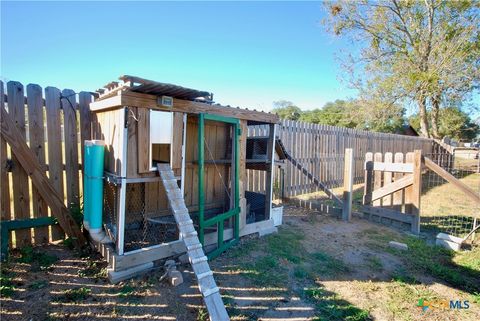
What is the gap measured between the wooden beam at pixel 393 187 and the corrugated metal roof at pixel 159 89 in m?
4.42

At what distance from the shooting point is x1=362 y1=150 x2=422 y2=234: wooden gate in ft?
16.8

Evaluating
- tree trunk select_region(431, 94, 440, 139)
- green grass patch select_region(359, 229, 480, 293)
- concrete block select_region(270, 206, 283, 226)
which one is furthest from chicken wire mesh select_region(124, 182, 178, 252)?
tree trunk select_region(431, 94, 440, 139)

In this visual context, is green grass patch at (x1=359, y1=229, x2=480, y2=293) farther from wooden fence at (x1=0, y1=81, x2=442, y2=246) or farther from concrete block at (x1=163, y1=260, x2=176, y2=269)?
wooden fence at (x1=0, y1=81, x2=442, y2=246)

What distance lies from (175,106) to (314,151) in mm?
6326

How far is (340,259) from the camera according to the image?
12.8ft

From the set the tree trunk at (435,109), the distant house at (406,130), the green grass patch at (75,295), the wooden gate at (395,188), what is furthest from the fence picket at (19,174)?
the distant house at (406,130)

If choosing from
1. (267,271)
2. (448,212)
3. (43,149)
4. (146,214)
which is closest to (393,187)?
(448,212)

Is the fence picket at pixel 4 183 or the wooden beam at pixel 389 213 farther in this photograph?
the wooden beam at pixel 389 213

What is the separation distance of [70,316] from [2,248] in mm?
1654

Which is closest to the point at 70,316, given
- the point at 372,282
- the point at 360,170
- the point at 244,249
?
the point at 244,249

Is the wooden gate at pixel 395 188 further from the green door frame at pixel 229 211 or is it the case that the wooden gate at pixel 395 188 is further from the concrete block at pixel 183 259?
the concrete block at pixel 183 259

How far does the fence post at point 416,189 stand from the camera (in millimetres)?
5047

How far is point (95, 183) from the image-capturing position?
10.5ft

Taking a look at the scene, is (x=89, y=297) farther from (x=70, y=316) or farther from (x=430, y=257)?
(x=430, y=257)
